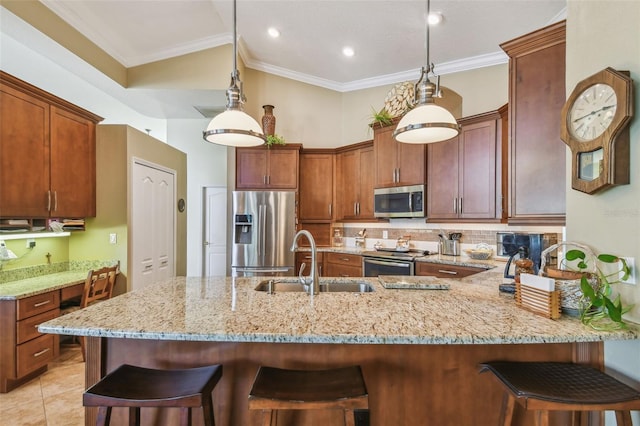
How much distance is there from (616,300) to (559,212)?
84 cm

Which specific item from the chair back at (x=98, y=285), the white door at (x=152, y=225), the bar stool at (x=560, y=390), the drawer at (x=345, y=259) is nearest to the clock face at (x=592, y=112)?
the bar stool at (x=560, y=390)

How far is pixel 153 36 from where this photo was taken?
3561 millimetres

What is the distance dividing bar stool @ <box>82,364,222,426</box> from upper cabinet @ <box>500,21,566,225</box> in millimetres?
2219

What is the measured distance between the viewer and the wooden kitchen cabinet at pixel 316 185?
461cm

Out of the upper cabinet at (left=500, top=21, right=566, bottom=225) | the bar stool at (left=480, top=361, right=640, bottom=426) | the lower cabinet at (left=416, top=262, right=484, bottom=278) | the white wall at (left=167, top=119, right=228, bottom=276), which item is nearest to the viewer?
the bar stool at (left=480, top=361, right=640, bottom=426)

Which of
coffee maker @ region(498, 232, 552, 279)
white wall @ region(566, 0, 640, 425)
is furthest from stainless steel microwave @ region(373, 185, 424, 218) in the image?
white wall @ region(566, 0, 640, 425)

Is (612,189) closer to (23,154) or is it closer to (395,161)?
(395,161)

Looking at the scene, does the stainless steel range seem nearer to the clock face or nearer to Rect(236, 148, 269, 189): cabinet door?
Rect(236, 148, 269, 189): cabinet door

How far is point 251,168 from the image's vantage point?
4.44m

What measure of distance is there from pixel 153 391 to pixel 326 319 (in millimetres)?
730

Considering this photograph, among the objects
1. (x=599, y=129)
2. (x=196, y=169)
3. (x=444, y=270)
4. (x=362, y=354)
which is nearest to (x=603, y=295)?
(x=599, y=129)

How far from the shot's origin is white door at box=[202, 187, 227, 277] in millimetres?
5898

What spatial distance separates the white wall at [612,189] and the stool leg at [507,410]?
483 mm

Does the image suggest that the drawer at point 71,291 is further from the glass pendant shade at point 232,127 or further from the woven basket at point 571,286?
the woven basket at point 571,286
